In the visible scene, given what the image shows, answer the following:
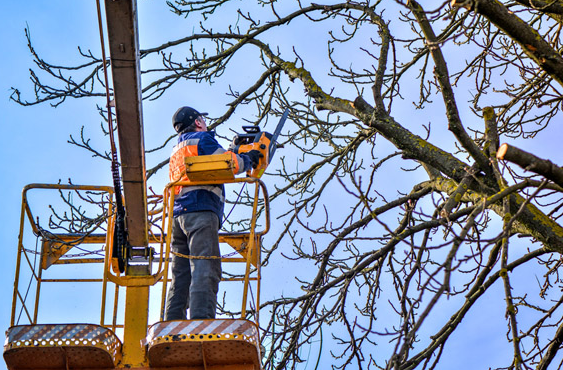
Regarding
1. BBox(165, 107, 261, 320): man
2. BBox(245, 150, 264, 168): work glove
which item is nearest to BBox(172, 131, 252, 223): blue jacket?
BBox(165, 107, 261, 320): man

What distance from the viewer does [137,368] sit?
266 inches

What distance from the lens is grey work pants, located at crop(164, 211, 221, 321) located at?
6.79 meters

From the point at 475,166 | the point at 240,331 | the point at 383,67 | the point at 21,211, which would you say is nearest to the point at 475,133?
the point at 383,67

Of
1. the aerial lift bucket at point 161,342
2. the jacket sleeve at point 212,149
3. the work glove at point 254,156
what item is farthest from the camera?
the work glove at point 254,156

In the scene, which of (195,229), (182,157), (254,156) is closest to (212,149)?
(182,157)

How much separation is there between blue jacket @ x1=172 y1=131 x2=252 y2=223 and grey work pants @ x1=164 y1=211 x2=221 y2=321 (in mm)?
57

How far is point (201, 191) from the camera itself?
7266 millimetres

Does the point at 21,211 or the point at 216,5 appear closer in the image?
the point at 21,211

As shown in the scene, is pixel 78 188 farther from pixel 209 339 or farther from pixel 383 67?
pixel 383 67

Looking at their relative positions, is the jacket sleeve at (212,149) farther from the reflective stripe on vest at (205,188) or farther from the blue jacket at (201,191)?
the reflective stripe on vest at (205,188)

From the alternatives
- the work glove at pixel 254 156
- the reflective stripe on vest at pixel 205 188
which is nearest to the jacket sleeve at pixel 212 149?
the work glove at pixel 254 156

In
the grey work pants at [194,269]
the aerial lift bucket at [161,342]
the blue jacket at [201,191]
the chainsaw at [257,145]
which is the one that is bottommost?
the aerial lift bucket at [161,342]

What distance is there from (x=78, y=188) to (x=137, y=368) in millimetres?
1657

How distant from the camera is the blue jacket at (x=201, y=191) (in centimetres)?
722
